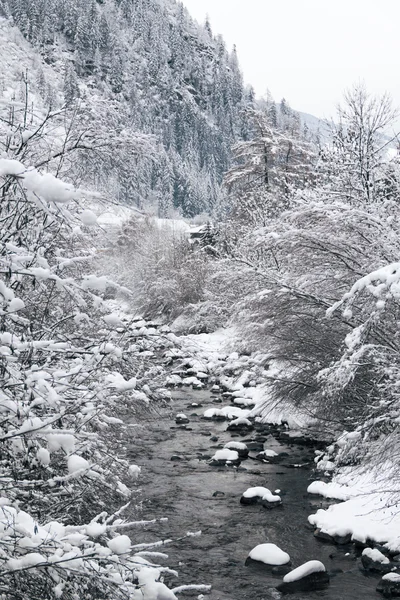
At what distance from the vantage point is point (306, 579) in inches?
309

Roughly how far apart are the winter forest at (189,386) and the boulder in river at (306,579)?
0.03 m

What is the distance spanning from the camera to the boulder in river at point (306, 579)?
25.4 feet

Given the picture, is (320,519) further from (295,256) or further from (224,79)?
(224,79)

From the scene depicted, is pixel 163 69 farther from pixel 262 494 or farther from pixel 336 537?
pixel 336 537

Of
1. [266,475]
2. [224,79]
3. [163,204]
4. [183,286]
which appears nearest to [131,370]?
[266,475]

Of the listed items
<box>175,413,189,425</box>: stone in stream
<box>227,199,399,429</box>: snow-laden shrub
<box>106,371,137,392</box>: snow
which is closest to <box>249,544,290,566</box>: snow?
<box>227,199,399,429</box>: snow-laden shrub

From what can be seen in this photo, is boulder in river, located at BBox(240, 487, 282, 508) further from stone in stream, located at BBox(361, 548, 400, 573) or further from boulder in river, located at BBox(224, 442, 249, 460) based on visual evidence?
boulder in river, located at BBox(224, 442, 249, 460)

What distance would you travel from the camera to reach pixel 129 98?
145 metres

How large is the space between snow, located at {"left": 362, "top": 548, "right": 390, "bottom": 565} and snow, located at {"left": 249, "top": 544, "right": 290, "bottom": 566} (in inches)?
42.3

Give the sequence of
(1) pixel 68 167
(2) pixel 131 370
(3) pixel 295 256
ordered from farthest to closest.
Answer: (3) pixel 295 256 < (1) pixel 68 167 < (2) pixel 131 370

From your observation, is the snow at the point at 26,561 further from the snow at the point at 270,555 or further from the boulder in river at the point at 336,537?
the boulder in river at the point at 336,537

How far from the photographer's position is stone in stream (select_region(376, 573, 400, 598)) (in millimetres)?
7539

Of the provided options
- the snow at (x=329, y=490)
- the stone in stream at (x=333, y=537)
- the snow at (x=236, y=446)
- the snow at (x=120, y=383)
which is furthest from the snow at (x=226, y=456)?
the snow at (x=120, y=383)

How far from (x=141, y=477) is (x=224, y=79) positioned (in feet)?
514
